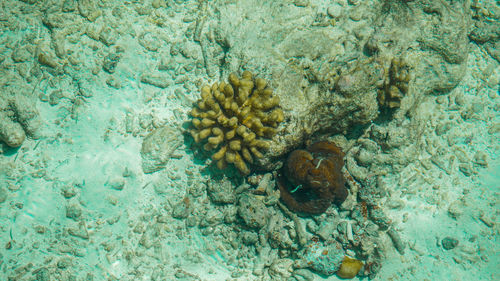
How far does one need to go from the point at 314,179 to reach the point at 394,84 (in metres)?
1.73

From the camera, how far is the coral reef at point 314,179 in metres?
3.94

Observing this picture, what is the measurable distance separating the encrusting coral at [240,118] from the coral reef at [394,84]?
1.53m

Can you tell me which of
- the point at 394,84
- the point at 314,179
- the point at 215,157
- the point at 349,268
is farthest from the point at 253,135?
the point at 349,268

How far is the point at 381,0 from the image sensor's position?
463cm

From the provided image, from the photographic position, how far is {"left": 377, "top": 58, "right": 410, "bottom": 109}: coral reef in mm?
4121

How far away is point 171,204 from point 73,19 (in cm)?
321

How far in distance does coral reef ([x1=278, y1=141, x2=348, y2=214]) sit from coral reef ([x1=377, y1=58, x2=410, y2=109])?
0.96 meters

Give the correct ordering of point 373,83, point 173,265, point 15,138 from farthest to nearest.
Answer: point 173,265 → point 15,138 → point 373,83

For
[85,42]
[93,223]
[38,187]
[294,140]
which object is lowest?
[93,223]

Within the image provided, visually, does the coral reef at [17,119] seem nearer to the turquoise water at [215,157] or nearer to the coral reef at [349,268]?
the turquoise water at [215,157]

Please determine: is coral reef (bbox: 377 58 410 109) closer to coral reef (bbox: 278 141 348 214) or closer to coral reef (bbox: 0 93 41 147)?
coral reef (bbox: 278 141 348 214)

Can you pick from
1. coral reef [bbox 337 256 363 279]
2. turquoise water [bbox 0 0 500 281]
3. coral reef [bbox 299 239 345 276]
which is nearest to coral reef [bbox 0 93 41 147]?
turquoise water [bbox 0 0 500 281]

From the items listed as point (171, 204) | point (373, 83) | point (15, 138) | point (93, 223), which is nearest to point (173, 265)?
point (171, 204)

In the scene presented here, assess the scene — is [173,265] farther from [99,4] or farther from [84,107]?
[99,4]
